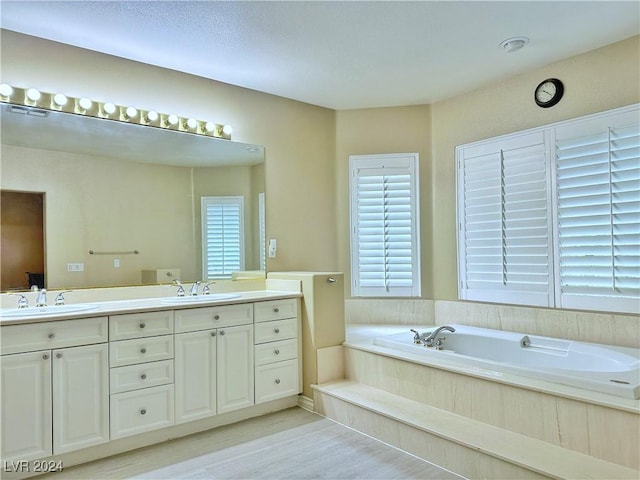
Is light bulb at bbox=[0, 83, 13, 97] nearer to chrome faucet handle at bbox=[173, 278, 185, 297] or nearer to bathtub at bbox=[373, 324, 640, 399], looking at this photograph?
chrome faucet handle at bbox=[173, 278, 185, 297]

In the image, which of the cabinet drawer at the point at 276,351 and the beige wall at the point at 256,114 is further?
the cabinet drawer at the point at 276,351

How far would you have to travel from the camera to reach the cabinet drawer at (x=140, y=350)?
7.79 feet

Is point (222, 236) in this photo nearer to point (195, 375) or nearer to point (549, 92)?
point (195, 375)

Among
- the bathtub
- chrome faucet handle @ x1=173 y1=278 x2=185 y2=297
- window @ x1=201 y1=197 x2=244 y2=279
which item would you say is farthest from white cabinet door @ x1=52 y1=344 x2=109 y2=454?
the bathtub

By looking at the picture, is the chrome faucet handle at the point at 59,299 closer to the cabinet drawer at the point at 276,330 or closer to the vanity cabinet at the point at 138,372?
the vanity cabinet at the point at 138,372

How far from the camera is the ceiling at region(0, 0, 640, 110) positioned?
7.77 feet

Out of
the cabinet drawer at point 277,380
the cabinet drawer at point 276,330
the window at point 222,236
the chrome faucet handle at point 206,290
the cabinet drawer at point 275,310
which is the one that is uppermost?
the window at point 222,236

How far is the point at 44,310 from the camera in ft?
7.78

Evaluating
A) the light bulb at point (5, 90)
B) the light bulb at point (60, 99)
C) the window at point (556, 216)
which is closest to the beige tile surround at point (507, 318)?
the window at point (556, 216)

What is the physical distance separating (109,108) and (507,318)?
342 cm

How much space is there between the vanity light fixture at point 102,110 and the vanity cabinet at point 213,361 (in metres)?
1.44

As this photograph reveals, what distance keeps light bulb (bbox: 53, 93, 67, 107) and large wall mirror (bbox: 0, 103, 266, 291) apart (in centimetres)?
8

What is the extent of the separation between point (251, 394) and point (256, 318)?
53cm

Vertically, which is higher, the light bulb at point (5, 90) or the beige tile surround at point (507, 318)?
the light bulb at point (5, 90)
